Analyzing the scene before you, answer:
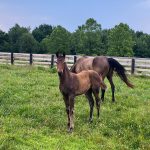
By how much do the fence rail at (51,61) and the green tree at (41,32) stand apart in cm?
5736

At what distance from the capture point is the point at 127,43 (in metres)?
63.8

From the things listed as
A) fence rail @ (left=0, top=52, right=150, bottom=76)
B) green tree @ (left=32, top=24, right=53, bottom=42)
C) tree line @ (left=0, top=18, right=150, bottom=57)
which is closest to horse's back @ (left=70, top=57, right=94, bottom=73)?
fence rail @ (left=0, top=52, right=150, bottom=76)

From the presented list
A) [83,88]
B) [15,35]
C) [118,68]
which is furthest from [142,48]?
[83,88]

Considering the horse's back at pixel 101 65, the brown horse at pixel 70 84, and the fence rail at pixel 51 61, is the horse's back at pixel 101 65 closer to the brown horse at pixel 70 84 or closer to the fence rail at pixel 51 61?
the brown horse at pixel 70 84

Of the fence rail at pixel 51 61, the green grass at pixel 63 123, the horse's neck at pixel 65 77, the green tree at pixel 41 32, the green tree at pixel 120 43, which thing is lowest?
the green grass at pixel 63 123

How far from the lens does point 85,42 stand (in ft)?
218

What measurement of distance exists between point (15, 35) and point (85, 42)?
70.9ft

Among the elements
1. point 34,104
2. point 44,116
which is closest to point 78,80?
point 44,116

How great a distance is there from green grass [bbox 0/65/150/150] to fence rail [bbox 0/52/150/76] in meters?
9.70

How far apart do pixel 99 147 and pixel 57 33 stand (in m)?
63.5

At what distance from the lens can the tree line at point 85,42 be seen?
64625mm

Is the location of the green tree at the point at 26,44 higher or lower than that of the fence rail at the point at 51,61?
higher

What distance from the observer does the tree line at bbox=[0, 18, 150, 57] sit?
212 feet

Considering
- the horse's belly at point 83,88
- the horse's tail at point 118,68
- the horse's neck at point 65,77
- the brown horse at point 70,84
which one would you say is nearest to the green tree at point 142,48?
the horse's tail at point 118,68
